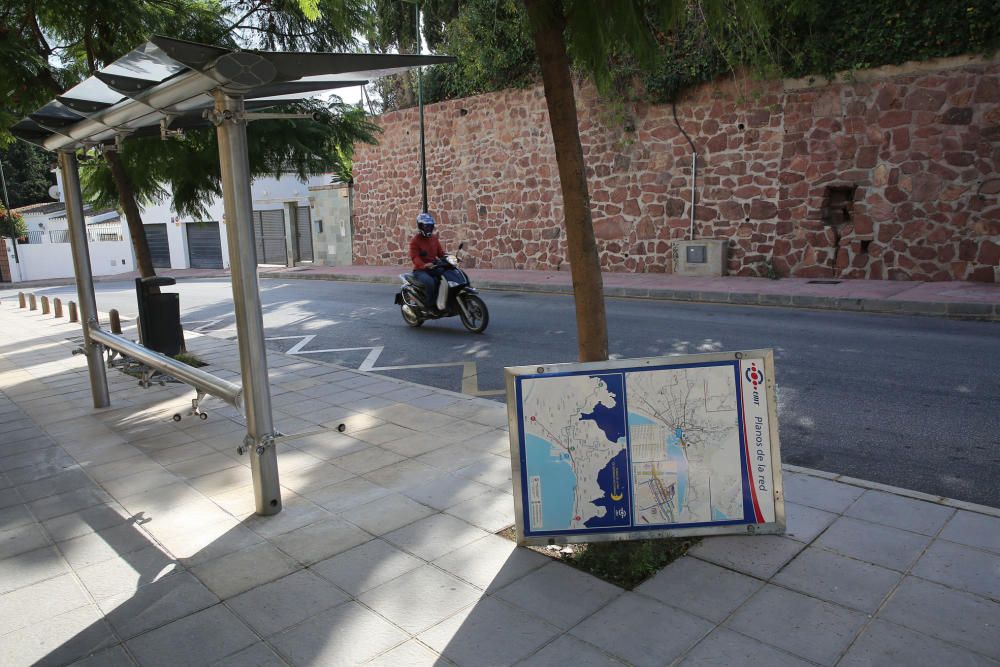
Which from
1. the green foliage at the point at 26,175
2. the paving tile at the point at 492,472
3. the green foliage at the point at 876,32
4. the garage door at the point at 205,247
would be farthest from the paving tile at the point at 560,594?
the green foliage at the point at 26,175

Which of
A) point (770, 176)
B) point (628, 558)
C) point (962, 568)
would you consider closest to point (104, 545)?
point (628, 558)

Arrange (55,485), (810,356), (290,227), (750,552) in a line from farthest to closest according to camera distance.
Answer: (290,227), (810,356), (55,485), (750,552)

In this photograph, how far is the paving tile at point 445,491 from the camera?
13.2 ft

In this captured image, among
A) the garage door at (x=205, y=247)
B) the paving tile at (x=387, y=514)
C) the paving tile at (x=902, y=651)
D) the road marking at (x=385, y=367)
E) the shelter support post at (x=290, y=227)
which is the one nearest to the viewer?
the paving tile at (x=902, y=651)

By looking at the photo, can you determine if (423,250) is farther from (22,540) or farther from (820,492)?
(820,492)

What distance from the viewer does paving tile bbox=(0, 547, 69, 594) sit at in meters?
3.32

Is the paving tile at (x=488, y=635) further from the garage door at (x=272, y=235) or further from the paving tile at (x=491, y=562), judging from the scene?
the garage door at (x=272, y=235)

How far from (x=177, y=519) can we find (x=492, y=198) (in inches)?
657

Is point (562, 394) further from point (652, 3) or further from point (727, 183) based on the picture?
point (727, 183)

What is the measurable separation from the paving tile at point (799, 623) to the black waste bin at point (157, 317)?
690cm

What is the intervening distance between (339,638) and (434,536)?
0.92 m

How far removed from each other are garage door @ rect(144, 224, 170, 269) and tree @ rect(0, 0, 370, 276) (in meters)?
28.8

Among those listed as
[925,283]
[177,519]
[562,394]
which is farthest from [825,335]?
[177,519]

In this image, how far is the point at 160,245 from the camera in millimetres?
36344
